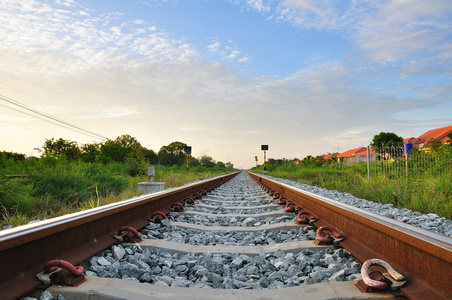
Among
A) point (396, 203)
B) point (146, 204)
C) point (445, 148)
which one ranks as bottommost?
point (396, 203)

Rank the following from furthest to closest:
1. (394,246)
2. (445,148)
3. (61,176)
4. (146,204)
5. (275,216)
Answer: (445,148) < (61,176) < (275,216) < (146,204) < (394,246)

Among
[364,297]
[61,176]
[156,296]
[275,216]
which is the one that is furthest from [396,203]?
[61,176]

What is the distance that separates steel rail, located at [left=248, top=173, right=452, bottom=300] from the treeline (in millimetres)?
8070

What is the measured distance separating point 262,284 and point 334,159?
16.9 m

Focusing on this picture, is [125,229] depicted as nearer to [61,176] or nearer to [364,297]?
[364,297]

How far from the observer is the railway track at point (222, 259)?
1.61m

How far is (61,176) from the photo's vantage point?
7445 mm

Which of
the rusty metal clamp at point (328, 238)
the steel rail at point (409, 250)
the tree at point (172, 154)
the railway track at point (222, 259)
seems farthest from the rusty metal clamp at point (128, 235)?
the tree at point (172, 154)

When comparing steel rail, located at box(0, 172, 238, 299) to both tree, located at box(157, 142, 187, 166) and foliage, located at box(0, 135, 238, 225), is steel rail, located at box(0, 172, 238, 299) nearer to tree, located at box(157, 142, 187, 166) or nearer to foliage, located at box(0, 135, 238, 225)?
foliage, located at box(0, 135, 238, 225)

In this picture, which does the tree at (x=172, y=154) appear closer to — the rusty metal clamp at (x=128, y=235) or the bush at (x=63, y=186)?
the bush at (x=63, y=186)

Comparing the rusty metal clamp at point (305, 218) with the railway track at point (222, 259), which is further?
the rusty metal clamp at point (305, 218)

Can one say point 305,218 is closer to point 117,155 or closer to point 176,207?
point 176,207

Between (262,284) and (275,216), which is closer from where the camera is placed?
(262,284)

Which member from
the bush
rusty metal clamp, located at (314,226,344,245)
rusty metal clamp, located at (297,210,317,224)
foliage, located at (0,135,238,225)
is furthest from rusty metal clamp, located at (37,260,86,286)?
the bush
